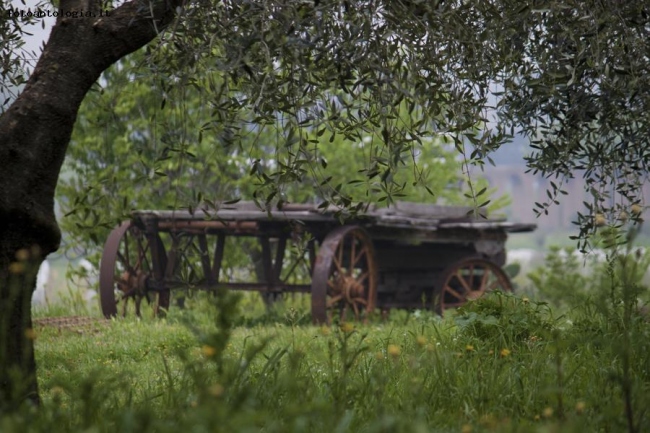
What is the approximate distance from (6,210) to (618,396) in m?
3.68

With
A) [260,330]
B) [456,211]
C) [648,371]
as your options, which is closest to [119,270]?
[456,211]

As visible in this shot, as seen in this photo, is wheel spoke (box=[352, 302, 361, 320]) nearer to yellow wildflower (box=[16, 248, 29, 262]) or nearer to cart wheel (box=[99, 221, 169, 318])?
cart wheel (box=[99, 221, 169, 318])

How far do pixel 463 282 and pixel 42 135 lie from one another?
403 inches

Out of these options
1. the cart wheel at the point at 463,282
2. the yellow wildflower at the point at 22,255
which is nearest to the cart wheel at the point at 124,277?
the cart wheel at the point at 463,282

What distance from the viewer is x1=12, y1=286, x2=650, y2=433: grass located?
3416mm

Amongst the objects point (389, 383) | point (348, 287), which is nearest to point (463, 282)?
point (348, 287)

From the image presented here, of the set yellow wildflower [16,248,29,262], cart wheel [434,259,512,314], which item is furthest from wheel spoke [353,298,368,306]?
yellow wildflower [16,248,29,262]

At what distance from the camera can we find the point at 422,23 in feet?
17.4

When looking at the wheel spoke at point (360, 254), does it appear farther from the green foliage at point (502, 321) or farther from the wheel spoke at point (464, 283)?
the green foliage at point (502, 321)

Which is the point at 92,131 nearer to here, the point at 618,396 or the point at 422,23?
the point at 422,23

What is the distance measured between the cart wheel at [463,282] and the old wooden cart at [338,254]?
21 millimetres

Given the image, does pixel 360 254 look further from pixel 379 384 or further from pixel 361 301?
pixel 379 384

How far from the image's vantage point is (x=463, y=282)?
47.2 feet

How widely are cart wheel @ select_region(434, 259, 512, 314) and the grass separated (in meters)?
6.45
